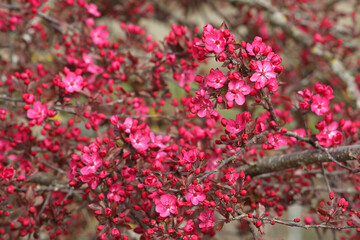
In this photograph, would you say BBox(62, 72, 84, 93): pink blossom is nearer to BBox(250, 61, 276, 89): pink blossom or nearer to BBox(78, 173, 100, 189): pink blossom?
Answer: BBox(78, 173, 100, 189): pink blossom

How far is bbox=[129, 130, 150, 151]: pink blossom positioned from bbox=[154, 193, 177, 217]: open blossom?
1.04 feet

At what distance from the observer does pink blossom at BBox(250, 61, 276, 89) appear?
1706 millimetres

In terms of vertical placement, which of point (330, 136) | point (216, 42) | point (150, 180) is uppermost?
point (216, 42)

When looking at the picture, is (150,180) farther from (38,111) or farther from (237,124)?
(38,111)

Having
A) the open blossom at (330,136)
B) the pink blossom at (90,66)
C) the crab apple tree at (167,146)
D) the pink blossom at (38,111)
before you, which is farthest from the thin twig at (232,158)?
the pink blossom at (90,66)

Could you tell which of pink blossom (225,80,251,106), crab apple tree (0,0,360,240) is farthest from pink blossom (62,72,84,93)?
pink blossom (225,80,251,106)

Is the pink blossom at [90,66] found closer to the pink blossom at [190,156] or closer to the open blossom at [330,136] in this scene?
the pink blossom at [190,156]

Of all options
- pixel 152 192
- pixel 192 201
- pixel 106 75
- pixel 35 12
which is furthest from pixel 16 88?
pixel 192 201

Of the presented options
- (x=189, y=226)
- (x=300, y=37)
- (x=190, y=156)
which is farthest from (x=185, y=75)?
(x=300, y=37)

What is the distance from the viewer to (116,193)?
6.54 feet

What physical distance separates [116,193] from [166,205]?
0.34m

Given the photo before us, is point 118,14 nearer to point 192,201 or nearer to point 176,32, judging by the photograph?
point 176,32

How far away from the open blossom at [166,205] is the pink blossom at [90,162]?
361 mm

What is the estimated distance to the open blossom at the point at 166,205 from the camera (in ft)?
5.86
